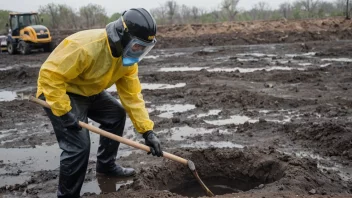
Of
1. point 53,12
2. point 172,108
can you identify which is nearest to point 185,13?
point 53,12

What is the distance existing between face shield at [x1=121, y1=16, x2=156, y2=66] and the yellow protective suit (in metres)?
0.10

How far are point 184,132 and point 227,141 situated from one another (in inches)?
34.3

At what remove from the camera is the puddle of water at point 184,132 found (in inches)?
256

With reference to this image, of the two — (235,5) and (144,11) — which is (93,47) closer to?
(144,11)

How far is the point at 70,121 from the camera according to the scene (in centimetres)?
377

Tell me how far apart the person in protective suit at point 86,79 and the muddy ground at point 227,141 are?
69 centimetres

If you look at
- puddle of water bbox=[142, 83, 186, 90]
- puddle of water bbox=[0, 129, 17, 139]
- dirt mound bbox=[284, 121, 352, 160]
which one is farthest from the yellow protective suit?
puddle of water bbox=[142, 83, 186, 90]

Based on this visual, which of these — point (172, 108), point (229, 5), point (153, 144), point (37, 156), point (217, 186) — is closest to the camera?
point (153, 144)

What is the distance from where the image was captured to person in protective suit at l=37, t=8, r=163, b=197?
3.60 metres

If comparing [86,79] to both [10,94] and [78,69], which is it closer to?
[78,69]

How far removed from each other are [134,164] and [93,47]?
2.25 meters

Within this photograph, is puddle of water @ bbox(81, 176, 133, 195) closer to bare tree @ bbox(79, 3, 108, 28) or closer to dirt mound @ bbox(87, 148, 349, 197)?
dirt mound @ bbox(87, 148, 349, 197)

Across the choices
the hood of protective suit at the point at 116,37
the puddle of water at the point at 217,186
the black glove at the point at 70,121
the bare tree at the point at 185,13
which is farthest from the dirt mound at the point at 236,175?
the bare tree at the point at 185,13

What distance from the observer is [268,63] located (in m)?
13.9
